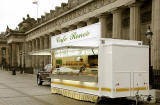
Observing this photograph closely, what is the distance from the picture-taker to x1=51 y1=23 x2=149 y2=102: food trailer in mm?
11688

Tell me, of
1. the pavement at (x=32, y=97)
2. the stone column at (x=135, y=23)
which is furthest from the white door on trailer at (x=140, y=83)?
the stone column at (x=135, y=23)

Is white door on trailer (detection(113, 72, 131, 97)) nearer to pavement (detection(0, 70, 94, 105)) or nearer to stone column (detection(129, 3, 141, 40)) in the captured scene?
pavement (detection(0, 70, 94, 105))

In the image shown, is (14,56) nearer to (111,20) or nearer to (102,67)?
(111,20)

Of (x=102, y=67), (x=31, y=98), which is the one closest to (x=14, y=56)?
(x=31, y=98)

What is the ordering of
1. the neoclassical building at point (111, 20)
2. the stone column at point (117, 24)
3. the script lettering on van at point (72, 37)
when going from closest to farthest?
the script lettering on van at point (72, 37) < the neoclassical building at point (111, 20) < the stone column at point (117, 24)

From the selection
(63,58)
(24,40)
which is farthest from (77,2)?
(24,40)

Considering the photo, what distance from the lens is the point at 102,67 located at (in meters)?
12.1

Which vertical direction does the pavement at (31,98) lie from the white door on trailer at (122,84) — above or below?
below

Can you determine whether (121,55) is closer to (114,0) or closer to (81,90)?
(81,90)

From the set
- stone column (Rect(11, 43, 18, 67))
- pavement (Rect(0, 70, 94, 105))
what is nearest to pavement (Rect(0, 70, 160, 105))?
pavement (Rect(0, 70, 94, 105))

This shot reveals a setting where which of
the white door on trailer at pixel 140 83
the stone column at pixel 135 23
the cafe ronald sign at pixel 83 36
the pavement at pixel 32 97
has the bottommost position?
the pavement at pixel 32 97

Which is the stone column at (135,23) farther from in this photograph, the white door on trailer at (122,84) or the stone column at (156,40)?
the white door on trailer at (122,84)

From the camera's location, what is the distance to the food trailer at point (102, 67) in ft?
38.3

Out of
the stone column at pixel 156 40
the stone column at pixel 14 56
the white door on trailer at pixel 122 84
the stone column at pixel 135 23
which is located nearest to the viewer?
the white door on trailer at pixel 122 84
